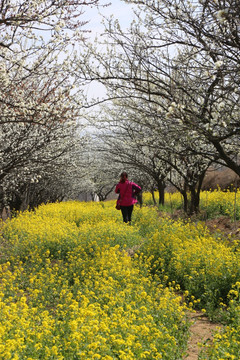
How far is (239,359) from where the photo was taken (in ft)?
12.3

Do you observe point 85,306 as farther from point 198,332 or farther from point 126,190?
point 126,190

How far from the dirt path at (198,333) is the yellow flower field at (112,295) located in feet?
0.50

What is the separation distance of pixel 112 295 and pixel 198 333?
1.38 metres

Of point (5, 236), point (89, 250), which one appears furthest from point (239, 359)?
point (5, 236)

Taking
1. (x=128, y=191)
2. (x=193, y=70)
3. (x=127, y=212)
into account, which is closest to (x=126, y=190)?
(x=128, y=191)

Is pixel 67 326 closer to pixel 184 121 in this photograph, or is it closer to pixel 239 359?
pixel 239 359

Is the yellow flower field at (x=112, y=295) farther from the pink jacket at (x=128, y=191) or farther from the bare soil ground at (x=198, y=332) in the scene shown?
the pink jacket at (x=128, y=191)

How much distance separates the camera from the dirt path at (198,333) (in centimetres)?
480

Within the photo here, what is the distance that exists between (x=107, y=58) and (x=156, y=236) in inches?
171

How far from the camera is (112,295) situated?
5.96 m

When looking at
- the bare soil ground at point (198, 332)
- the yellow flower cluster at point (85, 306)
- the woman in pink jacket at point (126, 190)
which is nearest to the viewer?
the yellow flower cluster at point (85, 306)

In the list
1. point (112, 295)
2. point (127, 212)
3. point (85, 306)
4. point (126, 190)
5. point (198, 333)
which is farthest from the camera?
point (127, 212)

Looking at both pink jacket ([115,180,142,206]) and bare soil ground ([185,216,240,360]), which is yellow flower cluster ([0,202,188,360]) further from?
pink jacket ([115,180,142,206])

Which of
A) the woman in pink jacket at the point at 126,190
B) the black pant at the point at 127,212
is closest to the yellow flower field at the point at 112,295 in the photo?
the black pant at the point at 127,212
